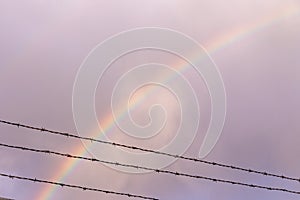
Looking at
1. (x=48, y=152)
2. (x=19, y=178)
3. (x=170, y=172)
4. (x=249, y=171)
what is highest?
(x=249, y=171)

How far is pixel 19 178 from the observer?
597 inches

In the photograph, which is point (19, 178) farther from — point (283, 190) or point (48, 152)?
point (283, 190)

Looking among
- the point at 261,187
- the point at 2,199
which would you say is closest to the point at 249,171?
the point at 261,187

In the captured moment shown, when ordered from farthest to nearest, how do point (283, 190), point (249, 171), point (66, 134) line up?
point (283, 190) → point (249, 171) → point (66, 134)

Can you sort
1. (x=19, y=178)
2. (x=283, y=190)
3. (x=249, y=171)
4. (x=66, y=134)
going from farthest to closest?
(x=283, y=190), (x=249, y=171), (x=66, y=134), (x=19, y=178)

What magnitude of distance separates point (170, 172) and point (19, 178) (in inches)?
225

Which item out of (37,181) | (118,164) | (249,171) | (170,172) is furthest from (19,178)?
(249,171)

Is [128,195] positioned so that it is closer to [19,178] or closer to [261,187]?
[19,178]

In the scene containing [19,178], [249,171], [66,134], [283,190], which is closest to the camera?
[19,178]

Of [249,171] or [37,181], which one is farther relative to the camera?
[249,171]

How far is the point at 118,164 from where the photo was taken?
651 inches

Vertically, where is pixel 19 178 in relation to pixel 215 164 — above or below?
below

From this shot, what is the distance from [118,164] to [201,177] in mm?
3379

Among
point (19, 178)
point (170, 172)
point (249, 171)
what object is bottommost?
point (19, 178)
